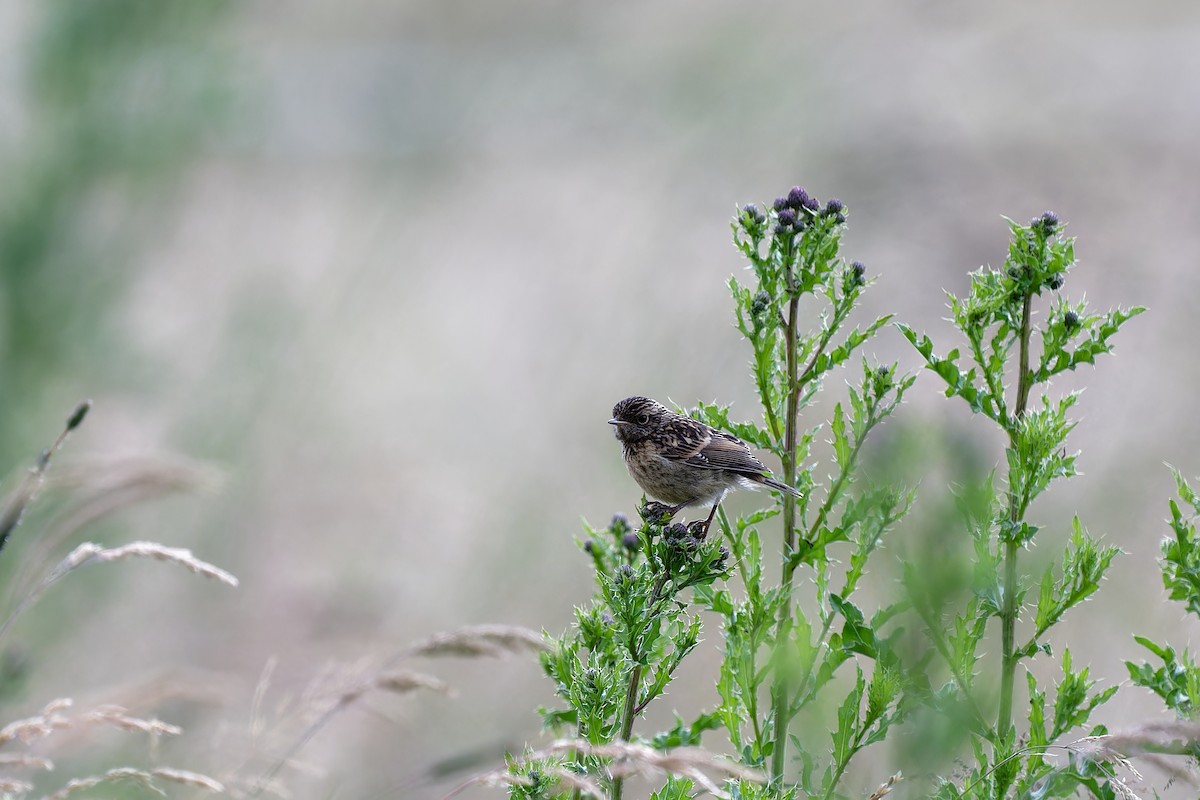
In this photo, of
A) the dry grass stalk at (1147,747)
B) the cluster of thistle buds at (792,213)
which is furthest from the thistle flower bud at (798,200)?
the dry grass stalk at (1147,747)

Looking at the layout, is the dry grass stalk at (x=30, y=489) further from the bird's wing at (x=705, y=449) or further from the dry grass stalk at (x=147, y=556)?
the bird's wing at (x=705, y=449)

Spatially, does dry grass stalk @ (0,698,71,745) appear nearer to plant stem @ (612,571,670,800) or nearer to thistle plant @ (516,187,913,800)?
thistle plant @ (516,187,913,800)

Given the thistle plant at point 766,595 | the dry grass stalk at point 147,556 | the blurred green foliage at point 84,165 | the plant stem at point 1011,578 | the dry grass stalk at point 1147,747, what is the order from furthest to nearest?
1. the blurred green foliage at point 84,165
2. the dry grass stalk at point 147,556
3. the plant stem at point 1011,578
4. the thistle plant at point 766,595
5. the dry grass stalk at point 1147,747

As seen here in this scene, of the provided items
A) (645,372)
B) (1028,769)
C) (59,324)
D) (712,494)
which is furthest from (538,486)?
(1028,769)

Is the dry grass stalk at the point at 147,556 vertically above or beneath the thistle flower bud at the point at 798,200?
beneath

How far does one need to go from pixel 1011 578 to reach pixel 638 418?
1.50 meters

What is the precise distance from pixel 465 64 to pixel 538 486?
7252mm

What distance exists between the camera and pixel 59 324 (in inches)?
254

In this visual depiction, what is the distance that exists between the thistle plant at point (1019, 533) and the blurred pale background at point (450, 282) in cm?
126

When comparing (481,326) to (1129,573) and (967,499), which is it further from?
(967,499)

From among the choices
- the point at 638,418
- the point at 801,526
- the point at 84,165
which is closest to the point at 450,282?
the point at 84,165

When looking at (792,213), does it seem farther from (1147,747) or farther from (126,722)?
(126,722)

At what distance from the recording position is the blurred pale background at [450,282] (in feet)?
22.2

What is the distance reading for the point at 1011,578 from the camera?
2.42 meters
